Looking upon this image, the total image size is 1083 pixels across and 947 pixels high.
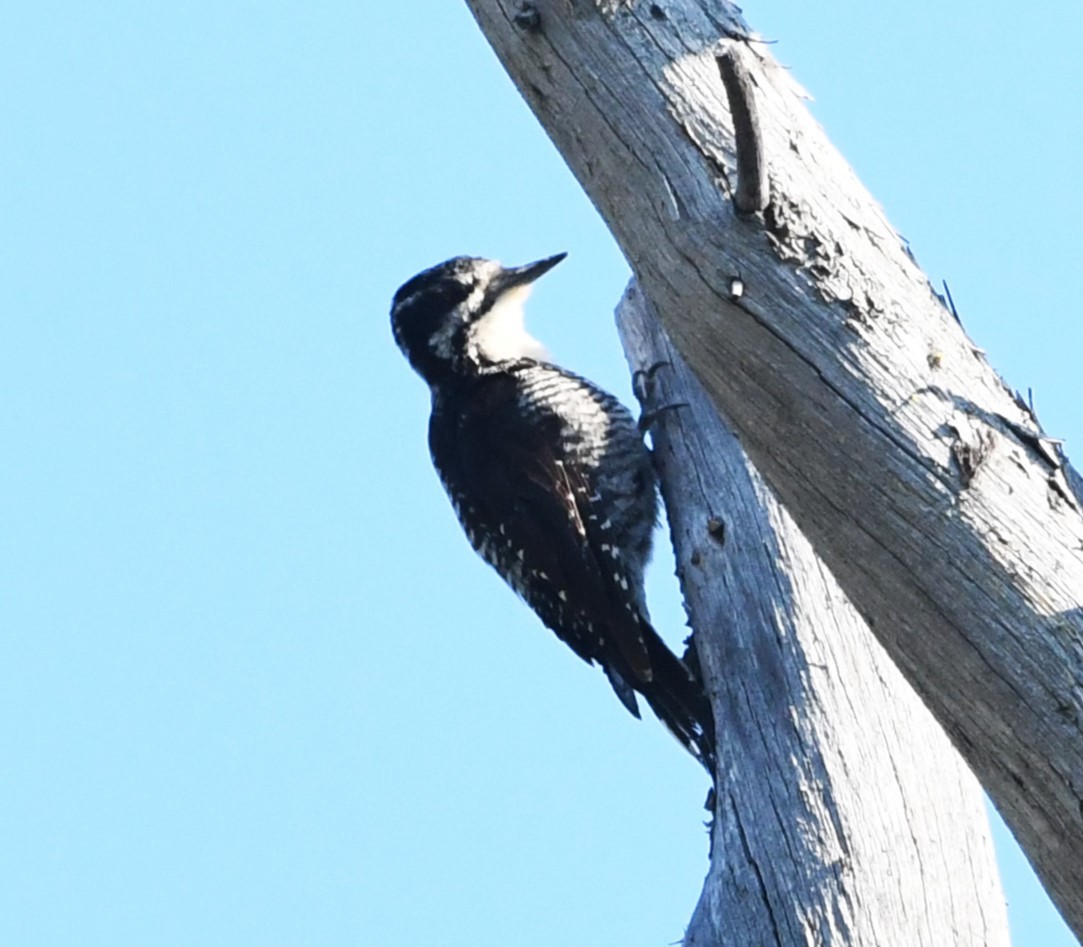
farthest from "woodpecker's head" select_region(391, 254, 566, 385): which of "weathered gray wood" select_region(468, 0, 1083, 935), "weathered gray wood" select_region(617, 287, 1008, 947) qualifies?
"weathered gray wood" select_region(468, 0, 1083, 935)

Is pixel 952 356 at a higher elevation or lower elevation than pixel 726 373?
lower

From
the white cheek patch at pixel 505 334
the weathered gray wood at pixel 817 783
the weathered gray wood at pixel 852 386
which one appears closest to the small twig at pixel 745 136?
the weathered gray wood at pixel 852 386

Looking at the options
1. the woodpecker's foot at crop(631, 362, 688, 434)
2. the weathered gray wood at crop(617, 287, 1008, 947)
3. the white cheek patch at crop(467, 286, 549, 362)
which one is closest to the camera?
the weathered gray wood at crop(617, 287, 1008, 947)

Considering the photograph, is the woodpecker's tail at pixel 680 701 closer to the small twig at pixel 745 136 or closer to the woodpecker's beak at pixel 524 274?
the woodpecker's beak at pixel 524 274

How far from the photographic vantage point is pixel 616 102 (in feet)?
11.2

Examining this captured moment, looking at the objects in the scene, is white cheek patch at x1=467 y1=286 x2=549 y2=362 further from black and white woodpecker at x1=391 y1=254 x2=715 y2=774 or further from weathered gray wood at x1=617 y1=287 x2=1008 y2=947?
weathered gray wood at x1=617 y1=287 x2=1008 y2=947

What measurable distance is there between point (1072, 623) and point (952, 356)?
1.84 feet

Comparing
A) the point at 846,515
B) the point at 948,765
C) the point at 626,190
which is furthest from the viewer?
the point at 948,765

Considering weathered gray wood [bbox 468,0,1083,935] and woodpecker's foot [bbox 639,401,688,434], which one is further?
woodpecker's foot [bbox 639,401,688,434]

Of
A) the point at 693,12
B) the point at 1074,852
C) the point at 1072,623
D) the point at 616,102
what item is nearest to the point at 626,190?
the point at 616,102

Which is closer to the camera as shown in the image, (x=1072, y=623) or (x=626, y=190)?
(x=1072, y=623)

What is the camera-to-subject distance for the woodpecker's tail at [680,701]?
4828mm

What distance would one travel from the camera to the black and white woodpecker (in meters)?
5.77

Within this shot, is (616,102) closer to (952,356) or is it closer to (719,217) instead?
(719,217)
